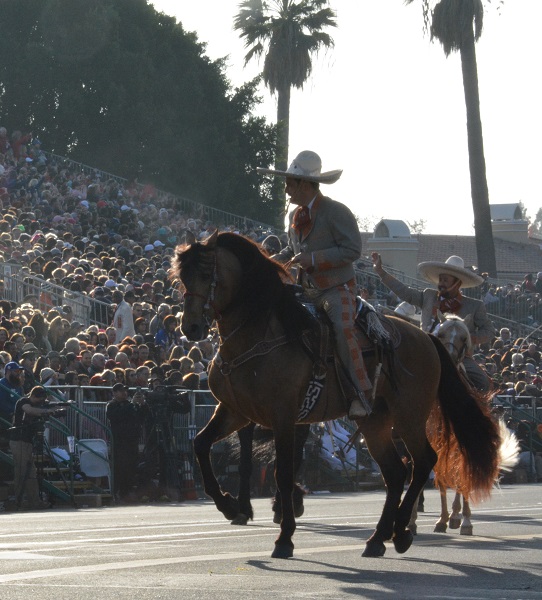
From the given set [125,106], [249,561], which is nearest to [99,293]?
[249,561]

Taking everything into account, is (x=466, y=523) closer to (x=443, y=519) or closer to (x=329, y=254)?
(x=443, y=519)

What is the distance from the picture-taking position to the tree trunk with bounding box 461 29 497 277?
43.5 meters

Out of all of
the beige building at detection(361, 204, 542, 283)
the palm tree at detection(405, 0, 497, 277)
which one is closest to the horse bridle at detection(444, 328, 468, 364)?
the palm tree at detection(405, 0, 497, 277)

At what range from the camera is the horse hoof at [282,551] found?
937 cm

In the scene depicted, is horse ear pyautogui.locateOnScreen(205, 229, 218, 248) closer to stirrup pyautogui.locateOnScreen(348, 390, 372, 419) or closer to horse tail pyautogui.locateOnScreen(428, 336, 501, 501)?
stirrup pyautogui.locateOnScreen(348, 390, 372, 419)

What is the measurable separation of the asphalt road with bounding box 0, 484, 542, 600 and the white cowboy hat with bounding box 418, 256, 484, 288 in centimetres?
230

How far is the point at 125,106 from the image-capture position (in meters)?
54.1

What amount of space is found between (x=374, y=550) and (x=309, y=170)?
108 inches

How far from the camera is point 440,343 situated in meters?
12.0

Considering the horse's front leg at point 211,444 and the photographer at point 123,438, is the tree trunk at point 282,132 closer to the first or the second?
the photographer at point 123,438

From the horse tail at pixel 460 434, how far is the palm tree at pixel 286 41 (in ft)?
147

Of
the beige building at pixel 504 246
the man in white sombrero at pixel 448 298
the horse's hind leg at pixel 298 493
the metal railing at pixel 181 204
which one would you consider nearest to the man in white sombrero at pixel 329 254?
the horse's hind leg at pixel 298 493

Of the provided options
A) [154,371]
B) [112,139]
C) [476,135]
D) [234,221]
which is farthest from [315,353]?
[112,139]

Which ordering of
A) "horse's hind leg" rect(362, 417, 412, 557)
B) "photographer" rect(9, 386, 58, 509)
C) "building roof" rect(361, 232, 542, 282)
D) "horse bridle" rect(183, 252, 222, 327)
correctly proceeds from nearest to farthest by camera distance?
"horse bridle" rect(183, 252, 222, 327)
"horse's hind leg" rect(362, 417, 412, 557)
"photographer" rect(9, 386, 58, 509)
"building roof" rect(361, 232, 542, 282)
